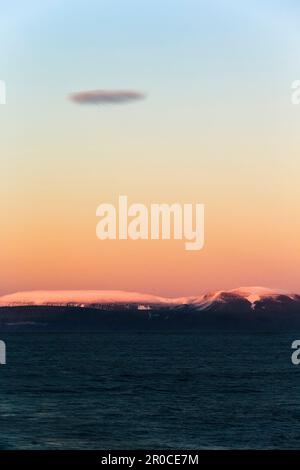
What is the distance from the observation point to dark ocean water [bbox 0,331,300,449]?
82.7 meters

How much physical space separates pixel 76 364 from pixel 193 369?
2512cm

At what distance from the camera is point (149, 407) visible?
110375 mm

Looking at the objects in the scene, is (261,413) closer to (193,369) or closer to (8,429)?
(8,429)

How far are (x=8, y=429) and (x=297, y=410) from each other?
36.1 meters

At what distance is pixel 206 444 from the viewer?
81.4m

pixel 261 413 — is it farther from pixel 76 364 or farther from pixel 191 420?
pixel 76 364

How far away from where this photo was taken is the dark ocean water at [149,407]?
82688 mm
